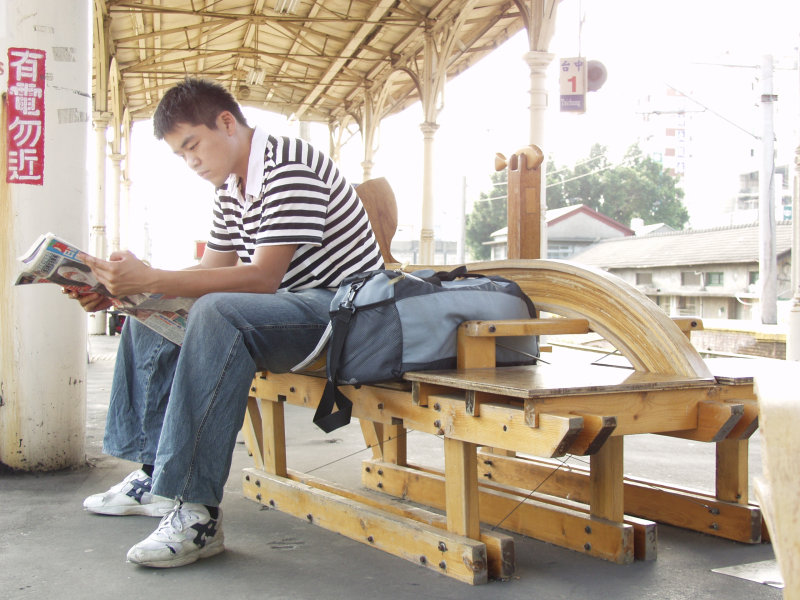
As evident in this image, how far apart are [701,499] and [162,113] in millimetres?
2092

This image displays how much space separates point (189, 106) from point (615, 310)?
4.81 ft

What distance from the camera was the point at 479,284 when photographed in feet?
8.32

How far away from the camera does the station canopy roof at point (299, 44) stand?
39.2 ft

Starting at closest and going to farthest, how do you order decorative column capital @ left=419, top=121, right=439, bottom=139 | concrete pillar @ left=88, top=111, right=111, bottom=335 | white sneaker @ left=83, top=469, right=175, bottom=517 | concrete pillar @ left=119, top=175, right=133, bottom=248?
white sneaker @ left=83, top=469, right=175, bottom=517, concrete pillar @ left=88, top=111, right=111, bottom=335, decorative column capital @ left=419, top=121, right=439, bottom=139, concrete pillar @ left=119, top=175, right=133, bottom=248

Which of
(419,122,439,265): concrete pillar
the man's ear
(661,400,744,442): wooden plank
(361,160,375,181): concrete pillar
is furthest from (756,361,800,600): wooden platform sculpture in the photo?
(361,160,375,181): concrete pillar

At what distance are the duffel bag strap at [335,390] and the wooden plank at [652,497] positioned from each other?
2.73 ft

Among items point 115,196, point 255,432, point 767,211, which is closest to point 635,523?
point 255,432

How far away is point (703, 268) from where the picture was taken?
34.4m

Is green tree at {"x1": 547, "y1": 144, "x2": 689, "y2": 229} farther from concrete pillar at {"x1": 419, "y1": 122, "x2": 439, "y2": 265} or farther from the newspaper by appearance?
the newspaper

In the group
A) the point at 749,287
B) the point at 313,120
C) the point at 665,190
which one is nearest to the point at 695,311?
the point at 749,287

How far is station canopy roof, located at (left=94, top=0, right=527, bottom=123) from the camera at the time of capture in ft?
39.2

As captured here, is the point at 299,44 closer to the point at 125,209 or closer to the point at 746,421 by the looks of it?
the point at 125,209

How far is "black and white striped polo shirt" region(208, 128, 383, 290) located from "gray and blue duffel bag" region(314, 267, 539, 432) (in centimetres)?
31

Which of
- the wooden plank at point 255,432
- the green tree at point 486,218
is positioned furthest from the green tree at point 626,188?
the wooden plank at point 255,432
